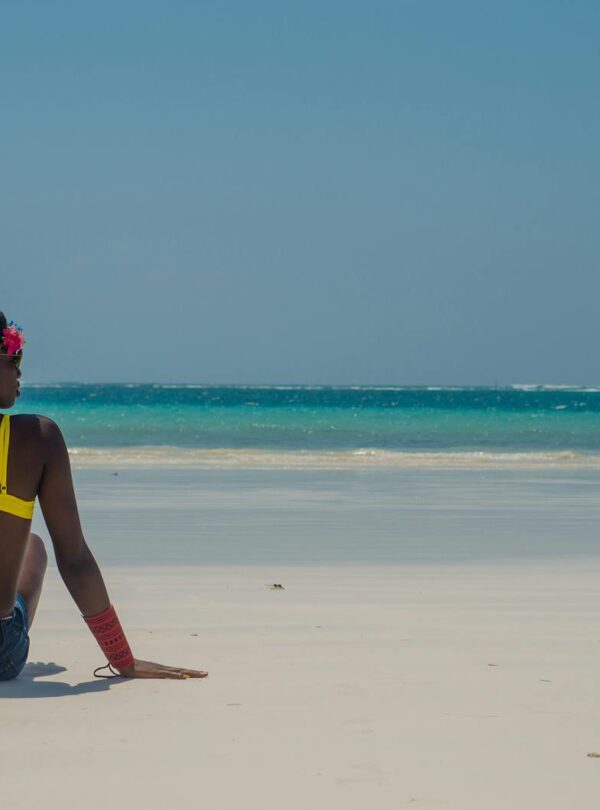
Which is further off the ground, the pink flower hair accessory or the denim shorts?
the pink flower hair accessory

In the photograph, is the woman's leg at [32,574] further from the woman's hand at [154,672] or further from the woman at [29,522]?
the woman's hand at [154,672]

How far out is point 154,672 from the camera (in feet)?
16.3

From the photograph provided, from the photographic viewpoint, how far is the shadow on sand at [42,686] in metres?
4.72

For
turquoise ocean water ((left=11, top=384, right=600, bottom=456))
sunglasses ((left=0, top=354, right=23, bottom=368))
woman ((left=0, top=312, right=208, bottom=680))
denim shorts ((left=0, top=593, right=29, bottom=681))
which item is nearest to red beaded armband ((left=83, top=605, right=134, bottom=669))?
woman ((left=0, top=312, right=208, bottom=680))

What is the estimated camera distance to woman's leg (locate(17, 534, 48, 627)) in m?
5.07

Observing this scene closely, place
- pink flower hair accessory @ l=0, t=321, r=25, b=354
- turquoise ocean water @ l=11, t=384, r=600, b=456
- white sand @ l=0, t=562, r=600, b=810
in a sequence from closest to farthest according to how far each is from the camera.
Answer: white sand @ l=0, t=562, r=600, b=810
pink flower hair accessory @ l=0, t=321, r=25, b=354
turquoise ocean water @ l=11, t=384, r=600, b=456

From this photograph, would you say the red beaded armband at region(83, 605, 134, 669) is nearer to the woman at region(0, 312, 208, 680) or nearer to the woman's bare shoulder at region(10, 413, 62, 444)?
the woman at region(0, 312, 208, 680)

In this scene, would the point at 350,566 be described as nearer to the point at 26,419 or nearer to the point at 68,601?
the point at 68,601

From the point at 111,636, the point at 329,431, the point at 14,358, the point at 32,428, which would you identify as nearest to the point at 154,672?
the point at 111,636

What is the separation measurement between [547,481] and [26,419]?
14.2 m

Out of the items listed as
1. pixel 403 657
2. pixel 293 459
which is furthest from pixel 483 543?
pixel 293 459

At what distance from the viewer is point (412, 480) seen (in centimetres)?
1784

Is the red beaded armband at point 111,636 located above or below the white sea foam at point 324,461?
above

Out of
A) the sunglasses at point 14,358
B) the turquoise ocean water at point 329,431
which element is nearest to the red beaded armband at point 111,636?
the sunglasses at point 14,358
